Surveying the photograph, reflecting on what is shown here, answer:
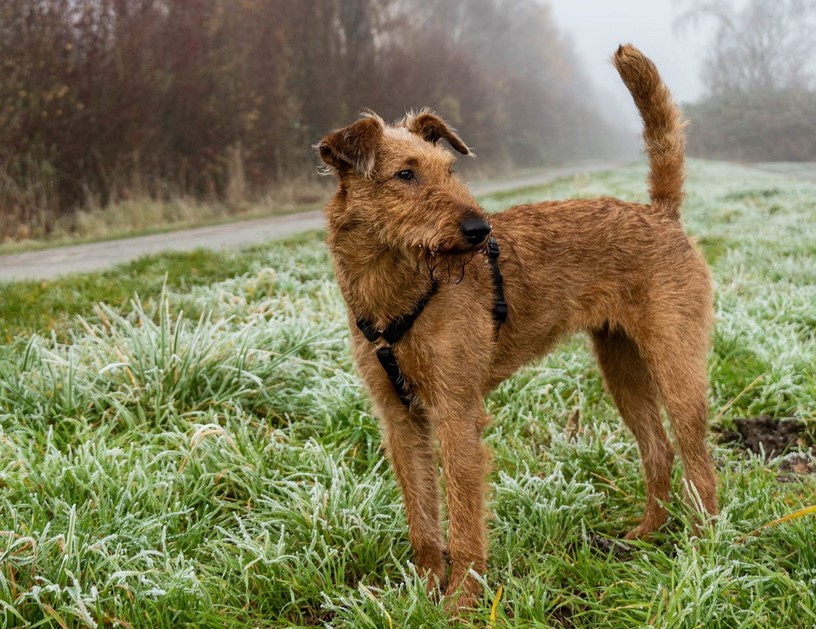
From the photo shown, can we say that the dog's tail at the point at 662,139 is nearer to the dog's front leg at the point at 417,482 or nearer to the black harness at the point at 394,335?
the black harness at the point at 394,335

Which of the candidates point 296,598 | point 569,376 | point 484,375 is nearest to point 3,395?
point 296,598

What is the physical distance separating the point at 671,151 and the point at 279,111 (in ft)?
50.6

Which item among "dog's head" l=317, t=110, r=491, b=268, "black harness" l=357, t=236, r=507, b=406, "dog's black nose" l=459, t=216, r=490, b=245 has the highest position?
"dog's head" l=317, t=110, r=491, b=268

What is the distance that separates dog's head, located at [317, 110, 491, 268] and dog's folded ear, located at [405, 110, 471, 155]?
22 cm

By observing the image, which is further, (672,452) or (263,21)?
(263,21)

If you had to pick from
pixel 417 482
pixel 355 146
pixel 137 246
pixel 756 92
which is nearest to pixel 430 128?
pixel 355 146

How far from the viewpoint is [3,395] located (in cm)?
371

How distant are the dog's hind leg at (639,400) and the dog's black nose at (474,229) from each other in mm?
1118

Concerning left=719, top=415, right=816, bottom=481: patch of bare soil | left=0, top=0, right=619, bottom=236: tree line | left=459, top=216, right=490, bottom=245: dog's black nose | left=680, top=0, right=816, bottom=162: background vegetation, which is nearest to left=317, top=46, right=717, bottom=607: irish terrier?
left=459, top=216, right=490, bottom=245: dog's black nose

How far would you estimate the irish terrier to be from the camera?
2.45 meters

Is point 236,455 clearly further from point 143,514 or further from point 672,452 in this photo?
point 672,452

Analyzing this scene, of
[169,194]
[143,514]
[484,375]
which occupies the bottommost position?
[143,514]

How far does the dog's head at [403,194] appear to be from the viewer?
2322 millimetres

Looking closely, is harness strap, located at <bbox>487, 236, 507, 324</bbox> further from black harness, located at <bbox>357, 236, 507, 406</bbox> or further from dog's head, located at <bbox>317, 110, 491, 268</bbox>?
dog's head, located at <bbox>317, 110, 491, 268</bbox>
